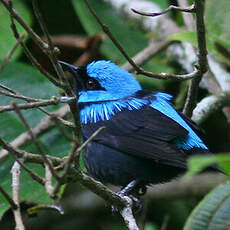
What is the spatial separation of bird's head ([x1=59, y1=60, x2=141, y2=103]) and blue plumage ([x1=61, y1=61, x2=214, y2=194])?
0.01m

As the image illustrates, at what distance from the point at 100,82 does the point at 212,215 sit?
144 centimetres

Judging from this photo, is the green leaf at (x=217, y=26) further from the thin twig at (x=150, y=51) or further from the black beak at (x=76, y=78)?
the thin twig at (x=150, y=51)

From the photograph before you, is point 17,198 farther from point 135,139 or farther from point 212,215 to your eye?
point 135,139

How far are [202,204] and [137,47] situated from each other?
3.09m

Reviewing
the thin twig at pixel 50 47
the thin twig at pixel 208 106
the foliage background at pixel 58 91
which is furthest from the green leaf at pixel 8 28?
the thin twig at pixel 50 47

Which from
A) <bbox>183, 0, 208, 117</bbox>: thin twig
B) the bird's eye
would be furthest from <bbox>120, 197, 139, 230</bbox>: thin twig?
the bird's eye

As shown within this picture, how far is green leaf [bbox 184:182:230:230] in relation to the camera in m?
2.69

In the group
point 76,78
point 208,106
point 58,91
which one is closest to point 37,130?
point 58,91

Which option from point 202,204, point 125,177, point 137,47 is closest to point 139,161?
point 125,177

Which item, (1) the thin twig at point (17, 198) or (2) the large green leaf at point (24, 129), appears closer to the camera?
(1) the thin twig at point (17, 198)

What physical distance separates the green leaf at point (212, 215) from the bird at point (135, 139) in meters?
0.35

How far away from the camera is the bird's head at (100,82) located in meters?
3.75

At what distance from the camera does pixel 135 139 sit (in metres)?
3.31

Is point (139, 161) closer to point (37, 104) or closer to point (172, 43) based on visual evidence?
point (37, 104)
